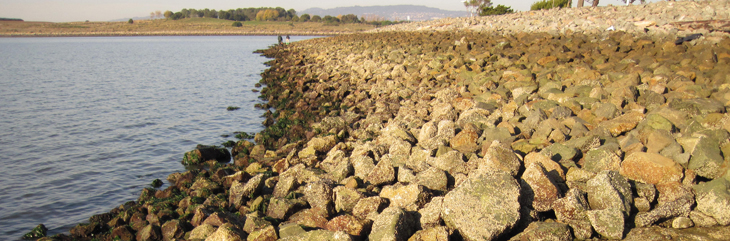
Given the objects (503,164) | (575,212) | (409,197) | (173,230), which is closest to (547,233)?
(575,212)

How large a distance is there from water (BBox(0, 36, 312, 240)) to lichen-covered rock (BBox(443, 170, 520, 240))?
19.3 ft

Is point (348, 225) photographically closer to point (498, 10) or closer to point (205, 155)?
point (205, 155)

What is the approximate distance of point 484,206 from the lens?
13.0 ft

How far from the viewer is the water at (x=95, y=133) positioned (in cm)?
760

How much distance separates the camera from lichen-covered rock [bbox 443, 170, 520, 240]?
384 cm

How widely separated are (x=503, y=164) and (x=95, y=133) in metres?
11.6

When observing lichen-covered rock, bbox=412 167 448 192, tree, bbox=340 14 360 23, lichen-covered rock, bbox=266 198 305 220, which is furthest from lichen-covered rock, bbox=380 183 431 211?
tree, bbox=340 14 360 23

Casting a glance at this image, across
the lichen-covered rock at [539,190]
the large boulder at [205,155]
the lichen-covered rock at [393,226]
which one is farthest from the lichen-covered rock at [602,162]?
the large boulder at [205,155]

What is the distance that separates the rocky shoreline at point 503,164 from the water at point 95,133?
1.23 m

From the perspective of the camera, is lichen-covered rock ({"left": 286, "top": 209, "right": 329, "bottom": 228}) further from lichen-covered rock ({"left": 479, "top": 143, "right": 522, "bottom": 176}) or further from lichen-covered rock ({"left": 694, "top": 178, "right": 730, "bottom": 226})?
lichen-covered rock ({"left": 694, "top": 178, "right": 730, "bottom": 226})

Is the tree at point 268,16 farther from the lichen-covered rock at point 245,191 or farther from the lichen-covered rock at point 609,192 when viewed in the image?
the lichen-covered rock at point 609,192

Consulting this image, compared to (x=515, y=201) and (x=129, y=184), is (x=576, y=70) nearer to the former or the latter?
(x=515, y=201)

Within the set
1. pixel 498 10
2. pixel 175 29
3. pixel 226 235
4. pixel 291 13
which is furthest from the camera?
pixel 291 13

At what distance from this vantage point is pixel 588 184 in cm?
422
